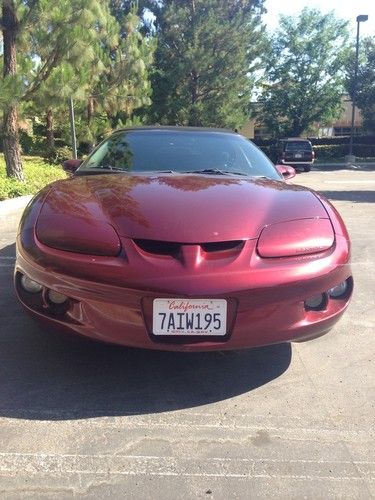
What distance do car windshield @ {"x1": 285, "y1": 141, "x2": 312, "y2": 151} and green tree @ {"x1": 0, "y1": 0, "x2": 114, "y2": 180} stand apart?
14.5 m

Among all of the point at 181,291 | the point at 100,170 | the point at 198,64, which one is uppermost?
the point at 198,64

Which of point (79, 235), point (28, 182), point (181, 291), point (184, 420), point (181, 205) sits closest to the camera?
point (181, 291)

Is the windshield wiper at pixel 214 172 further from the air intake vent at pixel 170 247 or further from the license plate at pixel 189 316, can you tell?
the license plate at pixel 189 316

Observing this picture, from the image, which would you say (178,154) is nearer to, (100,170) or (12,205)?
(100,170)

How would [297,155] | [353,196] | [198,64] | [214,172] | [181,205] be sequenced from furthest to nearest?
[198,64]
[297,155]
[353,196]
[214,172]
[181,205]

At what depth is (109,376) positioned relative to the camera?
2.69 meters

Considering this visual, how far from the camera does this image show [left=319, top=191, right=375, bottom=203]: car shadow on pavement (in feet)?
35.1

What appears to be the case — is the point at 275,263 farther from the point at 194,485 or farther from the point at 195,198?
the point at 194,485

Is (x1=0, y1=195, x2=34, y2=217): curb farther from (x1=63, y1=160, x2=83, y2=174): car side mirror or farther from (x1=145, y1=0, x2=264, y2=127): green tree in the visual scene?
(x1=145, y1=0, x2=264, y2=127): green tree

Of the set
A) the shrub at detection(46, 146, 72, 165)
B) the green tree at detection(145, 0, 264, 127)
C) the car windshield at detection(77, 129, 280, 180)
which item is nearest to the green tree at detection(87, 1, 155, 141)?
the shrub at detection(46, 146, 72, 165)

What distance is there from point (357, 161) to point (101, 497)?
3011 cm

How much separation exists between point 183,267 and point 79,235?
0.55 m

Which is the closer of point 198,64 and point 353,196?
point 353,196

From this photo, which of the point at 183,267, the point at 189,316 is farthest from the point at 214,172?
the point at 189,316
